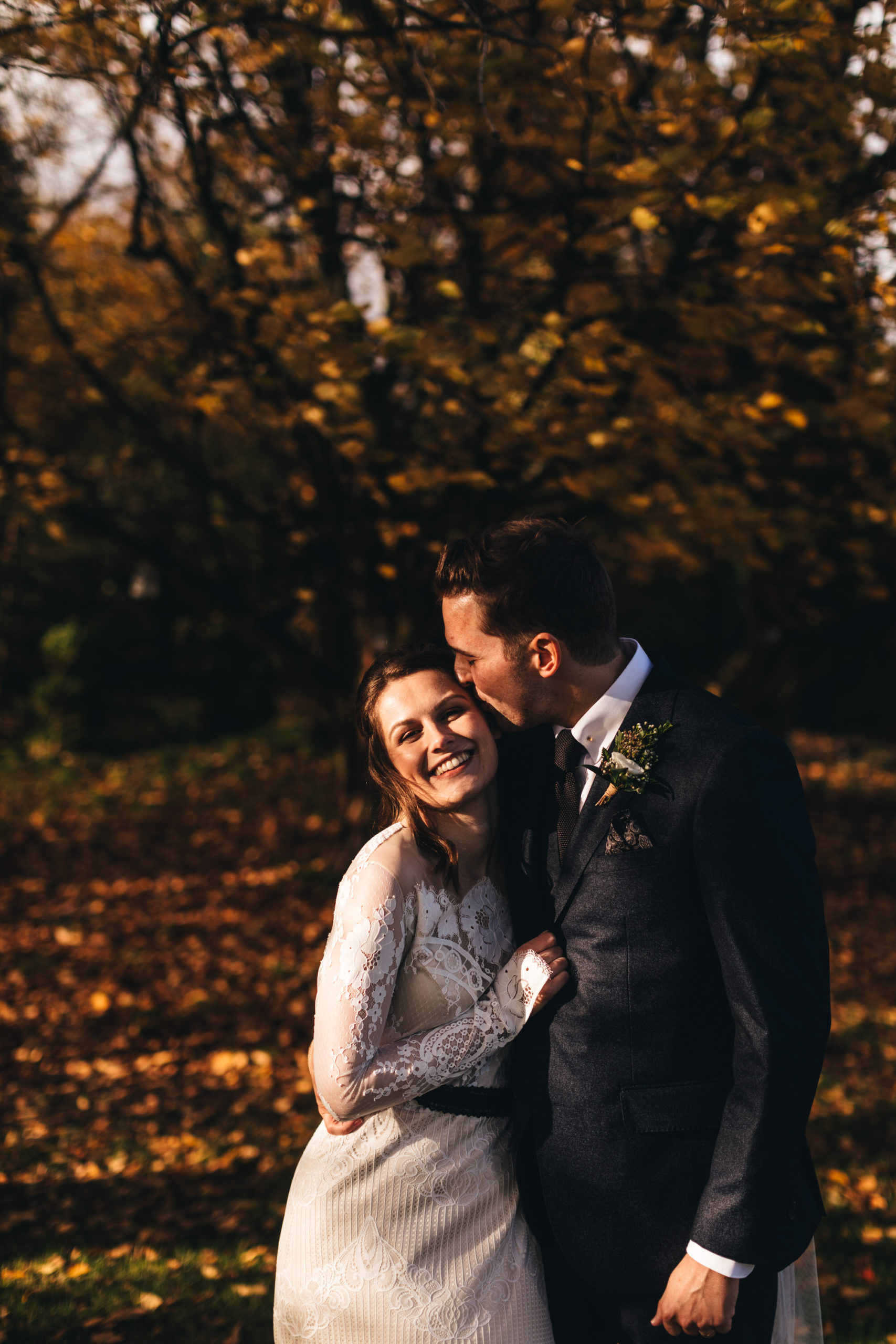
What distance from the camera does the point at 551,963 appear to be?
200 cm

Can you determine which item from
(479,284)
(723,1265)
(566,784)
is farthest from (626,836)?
(479,284)

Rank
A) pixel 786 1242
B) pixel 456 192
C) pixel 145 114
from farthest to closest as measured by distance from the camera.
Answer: pixel 145 114
pixel 456 192
pixel 786 1242

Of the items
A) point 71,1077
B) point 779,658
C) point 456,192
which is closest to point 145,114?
point 456,192

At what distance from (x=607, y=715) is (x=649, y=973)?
0.56 metres

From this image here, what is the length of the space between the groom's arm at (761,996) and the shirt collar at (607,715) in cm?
33

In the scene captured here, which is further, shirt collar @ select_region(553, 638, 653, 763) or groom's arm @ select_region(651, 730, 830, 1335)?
shirt collar @ select_region(553, 638, 653, 763)

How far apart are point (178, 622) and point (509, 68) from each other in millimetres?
9960

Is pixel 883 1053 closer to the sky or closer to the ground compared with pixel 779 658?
closer to the ground

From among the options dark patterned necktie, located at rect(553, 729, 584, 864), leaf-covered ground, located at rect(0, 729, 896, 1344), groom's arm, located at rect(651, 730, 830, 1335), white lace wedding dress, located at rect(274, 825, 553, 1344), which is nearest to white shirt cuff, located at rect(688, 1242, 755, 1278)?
groom's arm, located at rect(651, 730, 830, 1335)

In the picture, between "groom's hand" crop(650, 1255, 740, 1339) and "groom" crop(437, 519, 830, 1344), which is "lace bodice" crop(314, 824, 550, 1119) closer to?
"groom" crop(437, 519, 830, 1344)

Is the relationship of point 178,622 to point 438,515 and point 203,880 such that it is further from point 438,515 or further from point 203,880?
point 438,515

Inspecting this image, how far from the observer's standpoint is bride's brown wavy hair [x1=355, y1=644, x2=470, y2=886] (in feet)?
7.14

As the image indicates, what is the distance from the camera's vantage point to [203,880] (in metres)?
8.38

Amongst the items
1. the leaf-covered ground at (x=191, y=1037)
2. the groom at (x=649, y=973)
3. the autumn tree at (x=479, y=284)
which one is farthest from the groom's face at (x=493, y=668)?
the leaf-covered ground at (x=191, y=1037)
